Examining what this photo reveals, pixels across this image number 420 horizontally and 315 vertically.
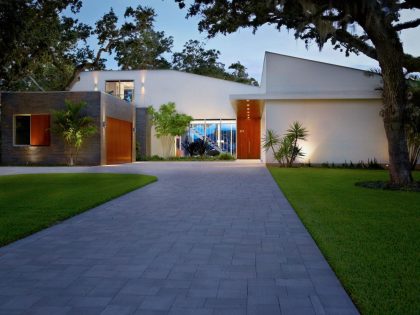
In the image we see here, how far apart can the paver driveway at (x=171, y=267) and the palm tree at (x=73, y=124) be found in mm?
12995

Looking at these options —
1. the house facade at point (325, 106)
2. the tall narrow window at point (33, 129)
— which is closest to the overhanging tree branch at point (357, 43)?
the house facade at point (325, 106)

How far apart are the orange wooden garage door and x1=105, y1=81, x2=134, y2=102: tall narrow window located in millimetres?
3626

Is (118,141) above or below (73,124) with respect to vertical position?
below

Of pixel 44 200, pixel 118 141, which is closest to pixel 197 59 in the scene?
pixel 118 141

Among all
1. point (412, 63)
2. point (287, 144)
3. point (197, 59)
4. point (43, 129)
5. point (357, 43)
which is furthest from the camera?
point (197, 59)

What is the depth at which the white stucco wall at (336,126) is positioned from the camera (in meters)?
18.5

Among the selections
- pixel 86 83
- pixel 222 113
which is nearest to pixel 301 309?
pixel 222 113

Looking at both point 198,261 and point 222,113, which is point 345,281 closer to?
point 198,261

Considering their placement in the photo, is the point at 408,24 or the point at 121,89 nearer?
the point at 408,24

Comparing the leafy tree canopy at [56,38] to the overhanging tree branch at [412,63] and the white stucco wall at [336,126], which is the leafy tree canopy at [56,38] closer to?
the white stucco wall at [336,126]

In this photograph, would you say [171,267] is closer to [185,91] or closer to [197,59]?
[185,91]

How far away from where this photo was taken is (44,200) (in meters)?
8.44

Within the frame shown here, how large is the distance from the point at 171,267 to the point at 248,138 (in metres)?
24.0

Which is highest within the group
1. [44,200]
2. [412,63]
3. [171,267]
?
[412,63]
